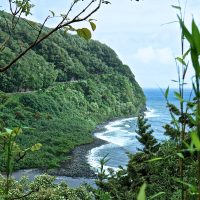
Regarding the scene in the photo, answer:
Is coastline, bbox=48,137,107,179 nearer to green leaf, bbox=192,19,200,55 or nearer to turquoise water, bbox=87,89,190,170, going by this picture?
turquoise water, bbox=87,89,190,170

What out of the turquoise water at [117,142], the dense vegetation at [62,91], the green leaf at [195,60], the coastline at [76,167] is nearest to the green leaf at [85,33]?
the green leaf at [195,60]

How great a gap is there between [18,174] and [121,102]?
6379cm

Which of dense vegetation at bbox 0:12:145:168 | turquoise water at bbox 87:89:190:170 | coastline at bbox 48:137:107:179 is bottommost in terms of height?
coastline at bbox 48:137:107:179

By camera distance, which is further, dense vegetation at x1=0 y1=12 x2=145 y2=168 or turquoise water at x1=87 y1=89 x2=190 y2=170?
dense vegetation at x1=0 y1=12 x2=145 y2=168

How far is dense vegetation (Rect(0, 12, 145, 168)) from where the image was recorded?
58.6 metres

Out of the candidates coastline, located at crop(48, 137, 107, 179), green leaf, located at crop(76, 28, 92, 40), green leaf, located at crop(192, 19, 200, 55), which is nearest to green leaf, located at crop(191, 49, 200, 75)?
green leaf, located at crop(192, 19, 200, 55)

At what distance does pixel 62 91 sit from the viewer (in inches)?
3260

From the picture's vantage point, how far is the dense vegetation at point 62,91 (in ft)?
192

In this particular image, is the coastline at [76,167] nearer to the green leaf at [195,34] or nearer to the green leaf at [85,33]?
the green leaf at [85,33]

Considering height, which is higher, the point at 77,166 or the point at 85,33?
the point at 85,33

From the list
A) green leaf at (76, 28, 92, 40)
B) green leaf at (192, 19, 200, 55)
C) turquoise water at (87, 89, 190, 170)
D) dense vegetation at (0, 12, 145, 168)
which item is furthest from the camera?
dense vegetation at (0, 12, 145, 168)

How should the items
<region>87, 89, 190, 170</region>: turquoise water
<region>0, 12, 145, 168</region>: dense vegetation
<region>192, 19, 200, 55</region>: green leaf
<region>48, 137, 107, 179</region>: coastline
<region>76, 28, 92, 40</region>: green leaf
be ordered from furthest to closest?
1. <region>0, 12, 145, 168</region>: dense vegetation
2. <region>87, 89, 190, 170</region>: turquoise water
3. <region>48, 137, 107, 179</region>: coastline
4. <region>76, 28, 92, 40</region>: green leaf
5. <region>192, 19, 200, 55</region>: green leaf

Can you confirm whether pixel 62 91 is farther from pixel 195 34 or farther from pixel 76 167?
pixel 195 34

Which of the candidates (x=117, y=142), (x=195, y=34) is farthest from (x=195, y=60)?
(x=117, y=142)
